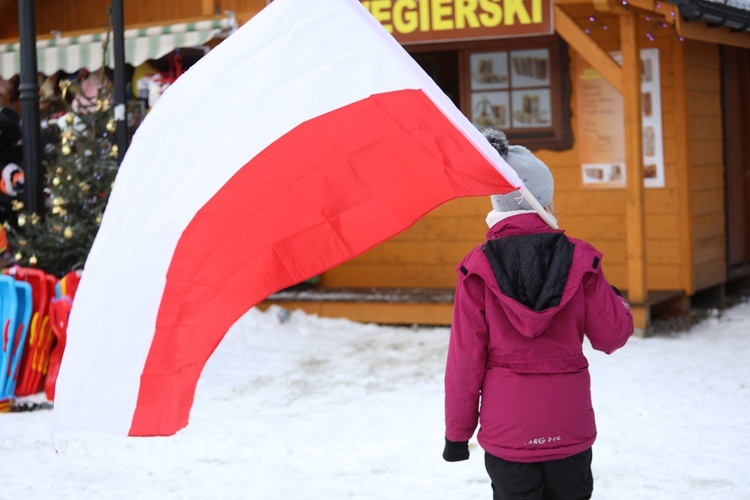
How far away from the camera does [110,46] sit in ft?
31.3

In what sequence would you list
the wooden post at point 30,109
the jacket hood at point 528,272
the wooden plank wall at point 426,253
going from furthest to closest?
the wooden plank wall at point 426,253
the wooden post at point 30,109
the jacket hood at point 528,272

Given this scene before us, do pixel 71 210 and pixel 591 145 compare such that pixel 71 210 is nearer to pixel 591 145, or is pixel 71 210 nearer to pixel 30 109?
pixel 30 109

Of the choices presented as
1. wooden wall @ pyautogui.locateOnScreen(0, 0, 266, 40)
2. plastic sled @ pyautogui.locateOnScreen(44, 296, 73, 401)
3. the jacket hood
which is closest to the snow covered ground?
plastic sled @ pyautogui.locateOnScreen(44, 296, 73, 401)

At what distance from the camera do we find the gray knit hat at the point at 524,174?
3461 millimetres

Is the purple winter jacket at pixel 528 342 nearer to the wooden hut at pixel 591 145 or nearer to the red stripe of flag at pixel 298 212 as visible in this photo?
the red stripe of flag at pixel 298 212

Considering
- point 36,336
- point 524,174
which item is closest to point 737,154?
point 36,336

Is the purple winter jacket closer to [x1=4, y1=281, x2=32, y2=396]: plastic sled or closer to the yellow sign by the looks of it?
[x1=4, y1=281, x2=32, y2=396]: plastic sled

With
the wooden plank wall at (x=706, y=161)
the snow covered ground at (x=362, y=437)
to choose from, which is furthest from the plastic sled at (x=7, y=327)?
the wooden plank wall at (x=706, y=161)

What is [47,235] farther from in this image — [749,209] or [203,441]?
[749,209]

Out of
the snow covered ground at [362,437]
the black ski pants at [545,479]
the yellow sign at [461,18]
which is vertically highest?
the yellow sign at [461,18]

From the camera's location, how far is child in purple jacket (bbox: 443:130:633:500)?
330 centimetres

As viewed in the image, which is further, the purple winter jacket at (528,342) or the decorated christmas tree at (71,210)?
the decorated christmas tree at (71,210)

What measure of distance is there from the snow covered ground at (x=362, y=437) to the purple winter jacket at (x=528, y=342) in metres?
1.61

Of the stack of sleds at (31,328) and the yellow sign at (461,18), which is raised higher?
the yellow sign at (461,18)
